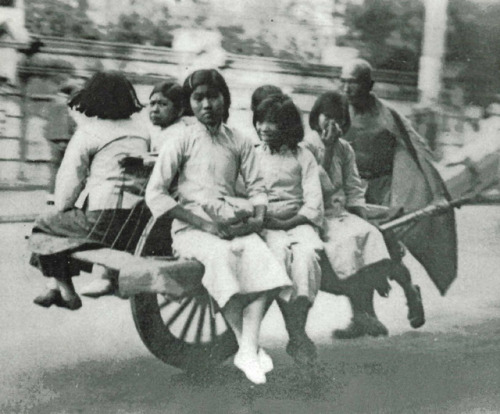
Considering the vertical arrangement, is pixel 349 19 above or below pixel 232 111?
above

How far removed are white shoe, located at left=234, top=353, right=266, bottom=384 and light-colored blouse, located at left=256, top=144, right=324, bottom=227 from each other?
803 millimetres

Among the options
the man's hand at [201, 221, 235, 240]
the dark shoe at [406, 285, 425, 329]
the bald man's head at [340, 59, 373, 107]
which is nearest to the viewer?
the man's hand at [201, 221, 235, 240]

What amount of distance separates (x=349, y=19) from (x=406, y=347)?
2016 millimetres

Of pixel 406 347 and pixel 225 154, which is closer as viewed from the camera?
pixel 225 154

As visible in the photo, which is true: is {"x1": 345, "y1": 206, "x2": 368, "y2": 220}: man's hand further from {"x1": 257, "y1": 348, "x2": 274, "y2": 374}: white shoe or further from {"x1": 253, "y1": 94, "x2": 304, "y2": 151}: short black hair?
{"x1": 257, "y1": 348, "x2": 274, "y2": 374}: white shoe

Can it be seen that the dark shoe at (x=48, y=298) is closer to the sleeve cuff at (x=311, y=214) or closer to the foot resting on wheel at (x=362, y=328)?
the sleeve cuff at (x=311, y=214)

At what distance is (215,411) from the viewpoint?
14.3 ft

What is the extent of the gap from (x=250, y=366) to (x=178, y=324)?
18.1 inches

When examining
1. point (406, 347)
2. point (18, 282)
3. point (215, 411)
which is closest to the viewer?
point (18, 282)

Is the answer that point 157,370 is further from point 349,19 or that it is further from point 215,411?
point 349,19

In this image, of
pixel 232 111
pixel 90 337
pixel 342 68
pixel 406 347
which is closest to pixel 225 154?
pixel 232 111

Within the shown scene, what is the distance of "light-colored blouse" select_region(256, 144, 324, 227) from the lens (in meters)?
4.40

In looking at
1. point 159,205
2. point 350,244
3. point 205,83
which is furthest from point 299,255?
point 205,83

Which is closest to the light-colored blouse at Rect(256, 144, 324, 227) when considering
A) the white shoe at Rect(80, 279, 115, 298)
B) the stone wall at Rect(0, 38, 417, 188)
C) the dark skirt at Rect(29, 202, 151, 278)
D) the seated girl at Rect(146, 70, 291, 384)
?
the seated girl at Rect(146, 70, 291, 384)
